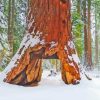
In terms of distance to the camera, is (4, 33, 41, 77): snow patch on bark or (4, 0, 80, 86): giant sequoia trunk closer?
(4, 0, 80, 86): giant sequoia trunk

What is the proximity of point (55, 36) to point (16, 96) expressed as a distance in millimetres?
2149

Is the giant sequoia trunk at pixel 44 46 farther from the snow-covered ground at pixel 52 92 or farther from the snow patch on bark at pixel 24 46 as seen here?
the snow-covered ground at pixel 52 92

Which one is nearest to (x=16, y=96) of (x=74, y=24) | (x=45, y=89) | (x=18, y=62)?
(x=45, y=89)

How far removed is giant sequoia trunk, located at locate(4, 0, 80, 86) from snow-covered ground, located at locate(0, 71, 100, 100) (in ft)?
1.04

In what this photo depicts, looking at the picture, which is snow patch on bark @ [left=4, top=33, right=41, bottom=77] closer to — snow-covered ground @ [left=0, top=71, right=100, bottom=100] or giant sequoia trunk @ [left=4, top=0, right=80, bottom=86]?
giant sequoia trunk @ [left=4, top=0, right=80, bottom=86]

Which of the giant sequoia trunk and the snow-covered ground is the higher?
the giant sequoia trunk

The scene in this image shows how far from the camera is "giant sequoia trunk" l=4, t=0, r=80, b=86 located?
23.0ft

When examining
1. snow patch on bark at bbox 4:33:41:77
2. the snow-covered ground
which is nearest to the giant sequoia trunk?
snow patch on bark at bbox 4:33:41:77

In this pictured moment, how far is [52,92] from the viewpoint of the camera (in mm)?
6105

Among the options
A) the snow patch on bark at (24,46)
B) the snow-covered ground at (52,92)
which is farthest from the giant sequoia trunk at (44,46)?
the snow-covered ground at (52,92)

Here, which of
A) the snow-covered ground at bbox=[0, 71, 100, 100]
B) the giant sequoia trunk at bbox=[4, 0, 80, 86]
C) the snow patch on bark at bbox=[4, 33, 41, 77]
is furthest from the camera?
the snow patch on bark at bbox=[4, 33, 41, 77]

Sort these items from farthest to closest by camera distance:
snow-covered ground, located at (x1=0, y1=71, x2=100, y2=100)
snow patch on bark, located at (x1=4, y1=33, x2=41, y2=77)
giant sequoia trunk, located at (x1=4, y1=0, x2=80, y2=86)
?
snow patch on bark, located at (x1=4, y1=33, x2=41, y2=77)
giant sequoia trunk, located at (x1=4, y1=0, x2=80, y2=86)
snow-covered ground, located at (x1=0, y1=71, x2=100, y2=100)

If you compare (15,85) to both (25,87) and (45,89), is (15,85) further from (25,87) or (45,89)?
(45,89)

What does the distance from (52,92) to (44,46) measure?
4.67 feet
